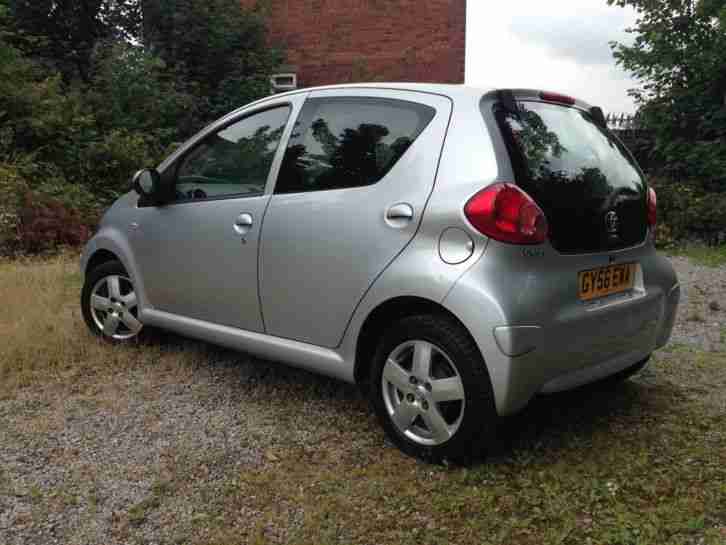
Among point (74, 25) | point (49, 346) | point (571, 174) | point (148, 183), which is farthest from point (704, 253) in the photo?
point (74, 25)

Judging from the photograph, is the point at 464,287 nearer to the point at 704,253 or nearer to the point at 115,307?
the point at 115,307

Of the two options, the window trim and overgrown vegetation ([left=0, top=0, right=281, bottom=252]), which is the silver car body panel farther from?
overgrown vegetation ([left=0, top=0, right=281, bottom=252])

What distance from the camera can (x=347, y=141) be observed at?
324 centimetres

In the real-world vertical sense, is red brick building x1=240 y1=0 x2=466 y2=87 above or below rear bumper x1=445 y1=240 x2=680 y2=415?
above

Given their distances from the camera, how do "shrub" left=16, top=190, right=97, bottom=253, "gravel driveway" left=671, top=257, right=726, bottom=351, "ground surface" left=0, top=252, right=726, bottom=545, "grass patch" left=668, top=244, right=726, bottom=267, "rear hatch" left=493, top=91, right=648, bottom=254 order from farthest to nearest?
"shrub" left=16, top=190, right=97, bottom=253, "grass patch" left=668, top=244, right=726, bottom=267, "gravel driveway" left=671, top=257, right=726, bottom=351, "rear hatch" left=493, top=91, right=648, bottom=254, "ground surface" left=0, top=252, right=726, bottom=545

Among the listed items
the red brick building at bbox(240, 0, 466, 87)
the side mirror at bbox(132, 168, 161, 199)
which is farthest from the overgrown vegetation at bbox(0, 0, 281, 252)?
the side mirror at bbox(132, 168, 161, 199)

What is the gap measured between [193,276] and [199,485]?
139 centimetres

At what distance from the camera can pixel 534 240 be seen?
2672 millimetres

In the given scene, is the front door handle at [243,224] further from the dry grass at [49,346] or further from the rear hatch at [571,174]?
the rear hatch at [571,174]

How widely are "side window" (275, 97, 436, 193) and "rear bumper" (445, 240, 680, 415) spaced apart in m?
0.74

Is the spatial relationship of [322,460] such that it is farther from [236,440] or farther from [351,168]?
[351,168]

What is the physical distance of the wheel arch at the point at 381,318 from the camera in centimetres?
A: 283

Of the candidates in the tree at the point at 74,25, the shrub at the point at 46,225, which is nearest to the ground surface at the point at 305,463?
the shrub at the point at 46,225

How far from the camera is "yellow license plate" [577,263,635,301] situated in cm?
283
